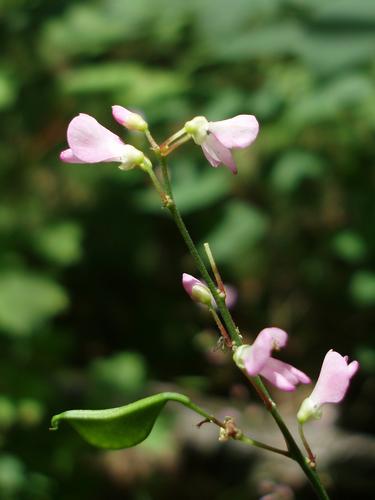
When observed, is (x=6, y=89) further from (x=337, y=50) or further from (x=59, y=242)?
(x=337, y=50)

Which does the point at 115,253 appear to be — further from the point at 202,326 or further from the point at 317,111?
the point at 317,111

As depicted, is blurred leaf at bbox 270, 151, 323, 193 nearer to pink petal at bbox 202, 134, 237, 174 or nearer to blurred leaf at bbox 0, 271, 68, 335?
blurred leaf at bbox 0, 271, 68, 335

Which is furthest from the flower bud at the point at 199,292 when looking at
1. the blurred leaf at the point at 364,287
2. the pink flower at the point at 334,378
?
the blurred leaf at the point at 364,287

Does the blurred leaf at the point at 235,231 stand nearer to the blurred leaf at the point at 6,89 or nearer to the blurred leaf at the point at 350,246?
the blurred leaf at the point at 350,246

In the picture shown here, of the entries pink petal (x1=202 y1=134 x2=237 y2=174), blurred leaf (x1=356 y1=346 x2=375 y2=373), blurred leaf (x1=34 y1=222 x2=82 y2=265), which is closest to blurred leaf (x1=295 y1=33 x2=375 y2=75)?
blurred leaf (x1=356 y1=346 x2=375 y2=373)

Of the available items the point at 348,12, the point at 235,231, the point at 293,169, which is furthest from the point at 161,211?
Answer: the point at 348,12
